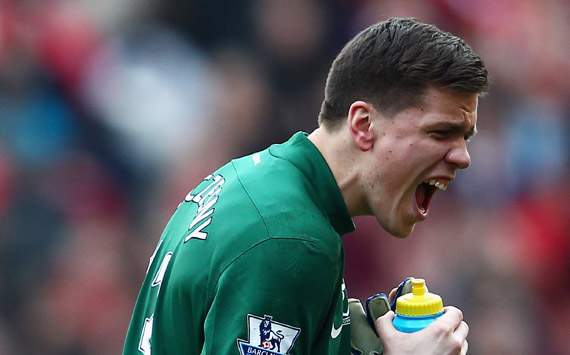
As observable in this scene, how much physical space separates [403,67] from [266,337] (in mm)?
760

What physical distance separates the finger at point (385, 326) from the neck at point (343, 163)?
274 mm

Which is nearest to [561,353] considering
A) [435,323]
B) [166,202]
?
[166,202]

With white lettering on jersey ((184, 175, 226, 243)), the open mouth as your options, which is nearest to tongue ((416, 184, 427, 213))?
the open mouth

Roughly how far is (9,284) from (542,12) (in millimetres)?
3419

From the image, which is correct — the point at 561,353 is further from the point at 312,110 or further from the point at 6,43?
the point at 6,43

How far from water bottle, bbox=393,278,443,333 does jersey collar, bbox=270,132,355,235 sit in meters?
0.23

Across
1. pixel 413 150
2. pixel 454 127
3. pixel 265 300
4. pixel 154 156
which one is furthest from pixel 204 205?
pixel 154 156

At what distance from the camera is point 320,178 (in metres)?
2.57

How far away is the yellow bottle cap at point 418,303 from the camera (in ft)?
8.66

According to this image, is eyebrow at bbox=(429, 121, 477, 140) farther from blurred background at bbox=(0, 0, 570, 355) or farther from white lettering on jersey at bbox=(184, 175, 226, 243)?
blurred background at bbox=(0, 0, 570, 355)

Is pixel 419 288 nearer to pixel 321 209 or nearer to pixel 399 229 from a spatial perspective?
pixel 399 229

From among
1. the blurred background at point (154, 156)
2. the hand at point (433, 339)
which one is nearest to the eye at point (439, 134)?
the hand at point (433, 339)

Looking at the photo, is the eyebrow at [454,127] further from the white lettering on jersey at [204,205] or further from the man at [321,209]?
the white lettering on jersey at [204,205]

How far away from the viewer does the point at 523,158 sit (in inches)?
245
